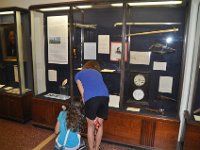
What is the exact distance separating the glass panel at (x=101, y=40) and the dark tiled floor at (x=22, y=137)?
882 millimetres

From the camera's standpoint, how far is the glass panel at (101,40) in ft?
9.19

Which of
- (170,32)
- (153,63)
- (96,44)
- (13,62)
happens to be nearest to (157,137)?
(153,63)

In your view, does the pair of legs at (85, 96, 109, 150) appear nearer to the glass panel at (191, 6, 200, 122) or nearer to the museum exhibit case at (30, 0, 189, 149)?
the museum exhibit case at (30, 0, 189, 149)

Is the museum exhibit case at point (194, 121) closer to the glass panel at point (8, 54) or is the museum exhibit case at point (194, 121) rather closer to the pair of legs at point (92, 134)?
the pair of legs at point (92, 134)

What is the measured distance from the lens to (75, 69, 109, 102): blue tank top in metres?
2.22

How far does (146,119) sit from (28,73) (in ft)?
8.23

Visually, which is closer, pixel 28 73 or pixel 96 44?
pixel 96 44

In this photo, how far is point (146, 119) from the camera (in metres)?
2.44

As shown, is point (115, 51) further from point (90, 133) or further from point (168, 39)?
point (90, 133)

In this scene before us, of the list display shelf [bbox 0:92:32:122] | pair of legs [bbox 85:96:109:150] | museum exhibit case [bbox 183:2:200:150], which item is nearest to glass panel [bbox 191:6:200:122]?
museum exhibit case [bbox 183:2:200:150]

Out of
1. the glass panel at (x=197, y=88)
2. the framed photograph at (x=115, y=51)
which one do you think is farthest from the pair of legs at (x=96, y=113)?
the glass panel at (x=197, y=88)

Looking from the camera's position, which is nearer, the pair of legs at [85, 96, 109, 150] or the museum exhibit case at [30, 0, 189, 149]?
the pair of legs at [85, 96, 109, 150]

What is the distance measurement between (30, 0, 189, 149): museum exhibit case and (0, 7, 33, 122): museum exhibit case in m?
0.28

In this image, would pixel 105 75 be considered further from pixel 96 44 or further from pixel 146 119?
pixel 146 119
